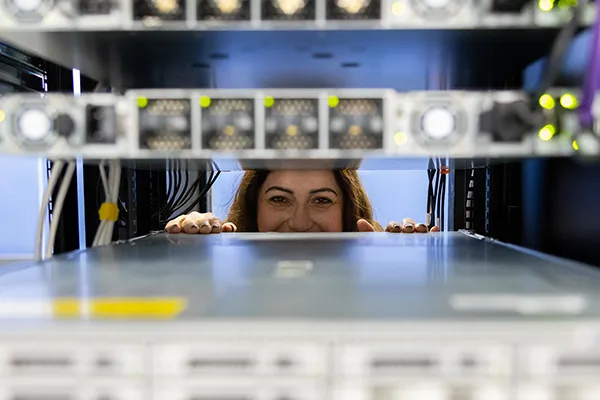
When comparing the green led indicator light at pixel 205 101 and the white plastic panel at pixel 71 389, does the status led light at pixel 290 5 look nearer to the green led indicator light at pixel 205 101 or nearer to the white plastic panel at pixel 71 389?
Answer: the green led indicator light at pixel 205 101

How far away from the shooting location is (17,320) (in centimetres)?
→ 44

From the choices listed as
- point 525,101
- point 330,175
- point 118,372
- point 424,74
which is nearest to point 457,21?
point 525,101

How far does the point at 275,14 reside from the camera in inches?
25.9

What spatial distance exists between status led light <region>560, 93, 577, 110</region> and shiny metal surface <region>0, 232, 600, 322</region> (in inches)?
9.0

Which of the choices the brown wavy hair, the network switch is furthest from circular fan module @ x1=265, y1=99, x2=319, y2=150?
the brown wavy hair

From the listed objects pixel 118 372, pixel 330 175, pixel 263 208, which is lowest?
pixel 118 372

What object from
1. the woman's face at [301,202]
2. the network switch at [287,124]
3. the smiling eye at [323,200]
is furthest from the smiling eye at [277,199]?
the network switch at [287,124]

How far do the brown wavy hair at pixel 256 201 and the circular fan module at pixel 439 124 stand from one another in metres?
0.92

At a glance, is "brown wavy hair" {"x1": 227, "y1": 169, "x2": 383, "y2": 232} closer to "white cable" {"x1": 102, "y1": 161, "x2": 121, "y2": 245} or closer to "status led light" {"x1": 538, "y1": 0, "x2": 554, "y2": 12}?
"white cable" {"x1": 102, "y1": 161, "x2": 121, "y2": 245}

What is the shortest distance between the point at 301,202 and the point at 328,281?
97cm

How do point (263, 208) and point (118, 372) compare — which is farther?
point (263, 208)

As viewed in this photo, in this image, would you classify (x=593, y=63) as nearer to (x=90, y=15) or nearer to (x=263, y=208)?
(x=90, y=15)

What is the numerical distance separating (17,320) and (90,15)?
431 mm

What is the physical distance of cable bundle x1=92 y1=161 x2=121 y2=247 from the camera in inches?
36.9
